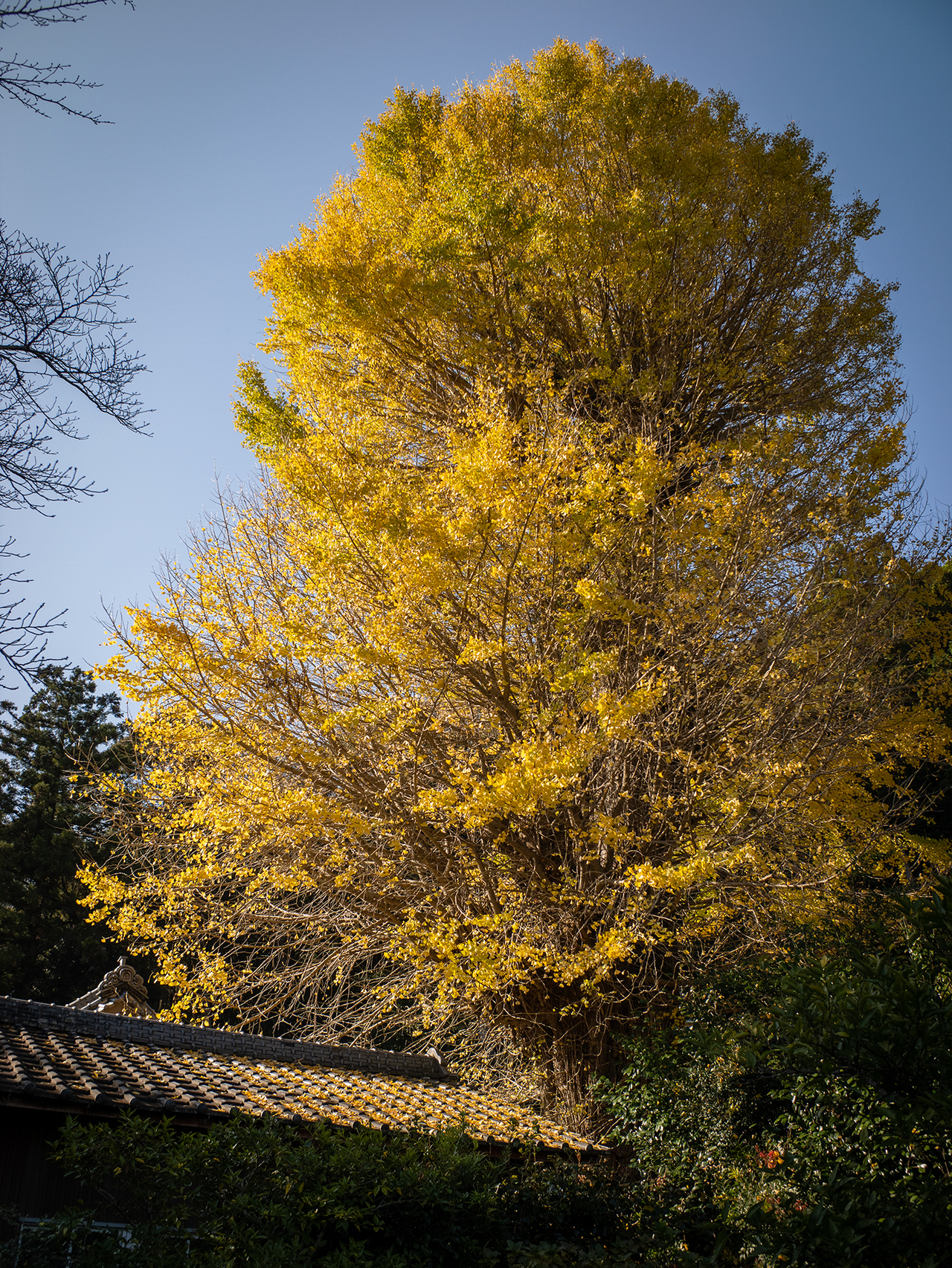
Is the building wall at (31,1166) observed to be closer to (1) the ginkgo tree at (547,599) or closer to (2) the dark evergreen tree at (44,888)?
(1) the ginkgo tree at (547,599)

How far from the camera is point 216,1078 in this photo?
5.88 meters

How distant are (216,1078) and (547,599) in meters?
4.91

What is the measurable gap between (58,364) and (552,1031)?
6854 mm

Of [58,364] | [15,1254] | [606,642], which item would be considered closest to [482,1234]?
[15,1254]

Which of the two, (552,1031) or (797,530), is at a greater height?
(797,530)

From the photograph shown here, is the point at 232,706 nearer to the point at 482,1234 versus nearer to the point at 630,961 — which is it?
the point at 482,1234

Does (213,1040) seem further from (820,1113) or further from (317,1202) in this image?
(820,1113)

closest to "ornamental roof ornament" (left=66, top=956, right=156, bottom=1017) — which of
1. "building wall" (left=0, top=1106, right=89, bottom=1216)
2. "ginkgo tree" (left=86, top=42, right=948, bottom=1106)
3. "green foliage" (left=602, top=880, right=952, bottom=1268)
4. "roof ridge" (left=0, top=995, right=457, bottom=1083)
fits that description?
"roof ridge" (left=0, top=995, right=457, bottom=1083)

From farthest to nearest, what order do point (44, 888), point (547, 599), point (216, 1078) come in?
point (44, 888)
point (547, 599)
point (216, 1078)

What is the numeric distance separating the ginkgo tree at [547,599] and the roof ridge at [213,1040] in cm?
30

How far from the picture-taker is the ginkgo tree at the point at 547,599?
552 cm

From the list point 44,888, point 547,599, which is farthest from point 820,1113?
point 44,888

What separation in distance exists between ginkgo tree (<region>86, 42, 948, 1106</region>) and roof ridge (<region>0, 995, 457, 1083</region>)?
0.99 ft

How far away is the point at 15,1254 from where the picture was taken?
2.52 metres
